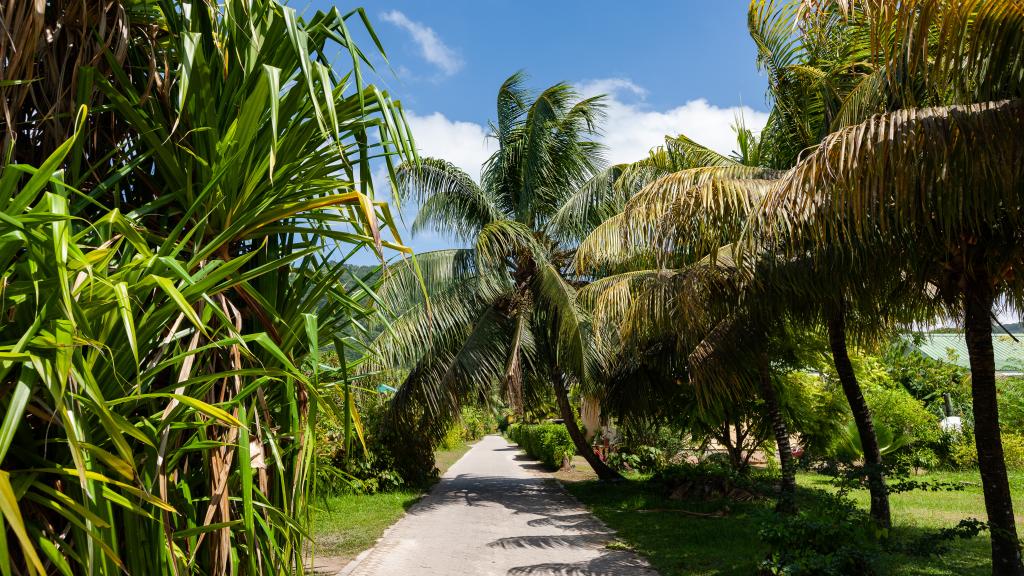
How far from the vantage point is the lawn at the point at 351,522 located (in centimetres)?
821

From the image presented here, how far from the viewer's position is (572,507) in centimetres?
1327

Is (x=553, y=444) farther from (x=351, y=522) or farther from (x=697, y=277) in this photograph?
(x=697, y=277)

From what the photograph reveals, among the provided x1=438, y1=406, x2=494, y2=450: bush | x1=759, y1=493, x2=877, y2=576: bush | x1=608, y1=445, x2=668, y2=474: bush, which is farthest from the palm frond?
x1=438, y1=406, x2=494, y2=450: bush

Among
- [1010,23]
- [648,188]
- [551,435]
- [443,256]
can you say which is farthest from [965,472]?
[1010,23]

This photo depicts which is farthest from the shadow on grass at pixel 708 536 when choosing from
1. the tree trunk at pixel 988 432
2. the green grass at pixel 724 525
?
the tree trunk at pixel 988 432

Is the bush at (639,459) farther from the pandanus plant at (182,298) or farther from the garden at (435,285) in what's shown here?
the pandanus plant at (182,298)

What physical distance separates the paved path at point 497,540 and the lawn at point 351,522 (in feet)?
0.80

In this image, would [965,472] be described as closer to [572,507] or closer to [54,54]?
[572,507]

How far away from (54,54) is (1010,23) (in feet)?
17.2

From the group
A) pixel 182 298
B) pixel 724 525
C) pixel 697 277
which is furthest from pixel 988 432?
pixel 182 298

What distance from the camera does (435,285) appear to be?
15.2m

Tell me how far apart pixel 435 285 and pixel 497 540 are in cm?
687

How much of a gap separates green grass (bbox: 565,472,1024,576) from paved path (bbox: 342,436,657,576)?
47 cm

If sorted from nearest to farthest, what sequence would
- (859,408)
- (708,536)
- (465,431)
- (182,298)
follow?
(182,298) → (859,408) → (708,536) → (465,431)
